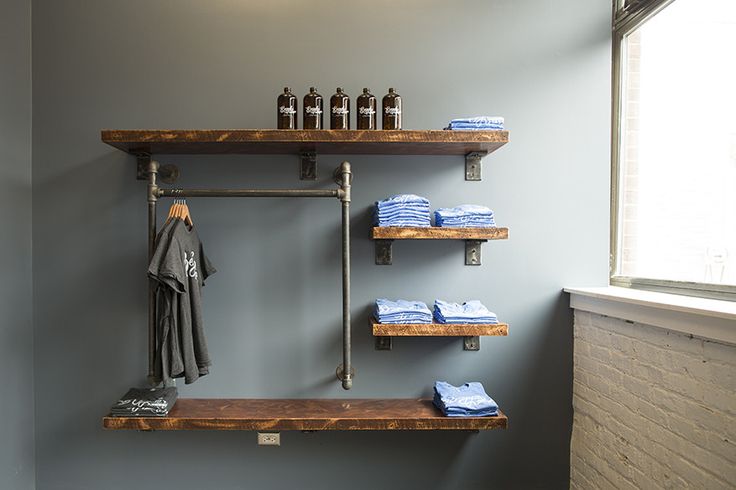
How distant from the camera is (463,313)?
2.18 m

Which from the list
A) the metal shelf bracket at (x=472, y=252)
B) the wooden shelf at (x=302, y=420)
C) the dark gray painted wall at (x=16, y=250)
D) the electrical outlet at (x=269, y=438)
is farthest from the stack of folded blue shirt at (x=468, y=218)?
the dark gray painted wall at (x=16, y=250)

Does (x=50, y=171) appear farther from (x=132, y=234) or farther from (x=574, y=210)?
(x=574, y=210)

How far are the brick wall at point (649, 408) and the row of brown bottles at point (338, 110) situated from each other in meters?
1.27

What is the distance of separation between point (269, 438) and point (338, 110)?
148 cm

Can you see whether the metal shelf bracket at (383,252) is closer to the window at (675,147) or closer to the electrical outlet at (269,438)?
the electrical outlet at (269,438)

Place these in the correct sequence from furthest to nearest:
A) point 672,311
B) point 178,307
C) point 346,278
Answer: point 346,278 < point 178,307 < point 672,311

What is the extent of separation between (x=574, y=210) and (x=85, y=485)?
2663 mm

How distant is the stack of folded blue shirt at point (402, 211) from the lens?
7.11 feet

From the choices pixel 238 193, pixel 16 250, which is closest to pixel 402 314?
pixel 238 193

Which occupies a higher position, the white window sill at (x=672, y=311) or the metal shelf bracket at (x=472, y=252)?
the metal shelf bracket at (x=472, y=252)

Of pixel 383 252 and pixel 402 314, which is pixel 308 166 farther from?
pixel 402 314

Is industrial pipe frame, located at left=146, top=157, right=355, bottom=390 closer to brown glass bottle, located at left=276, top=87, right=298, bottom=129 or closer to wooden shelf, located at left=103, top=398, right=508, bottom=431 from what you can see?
wooden shelf, located at left=103, top=398, right=508, bottom=431

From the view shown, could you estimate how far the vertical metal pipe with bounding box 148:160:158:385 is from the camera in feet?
6.85

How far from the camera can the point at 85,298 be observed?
7.72 feet
